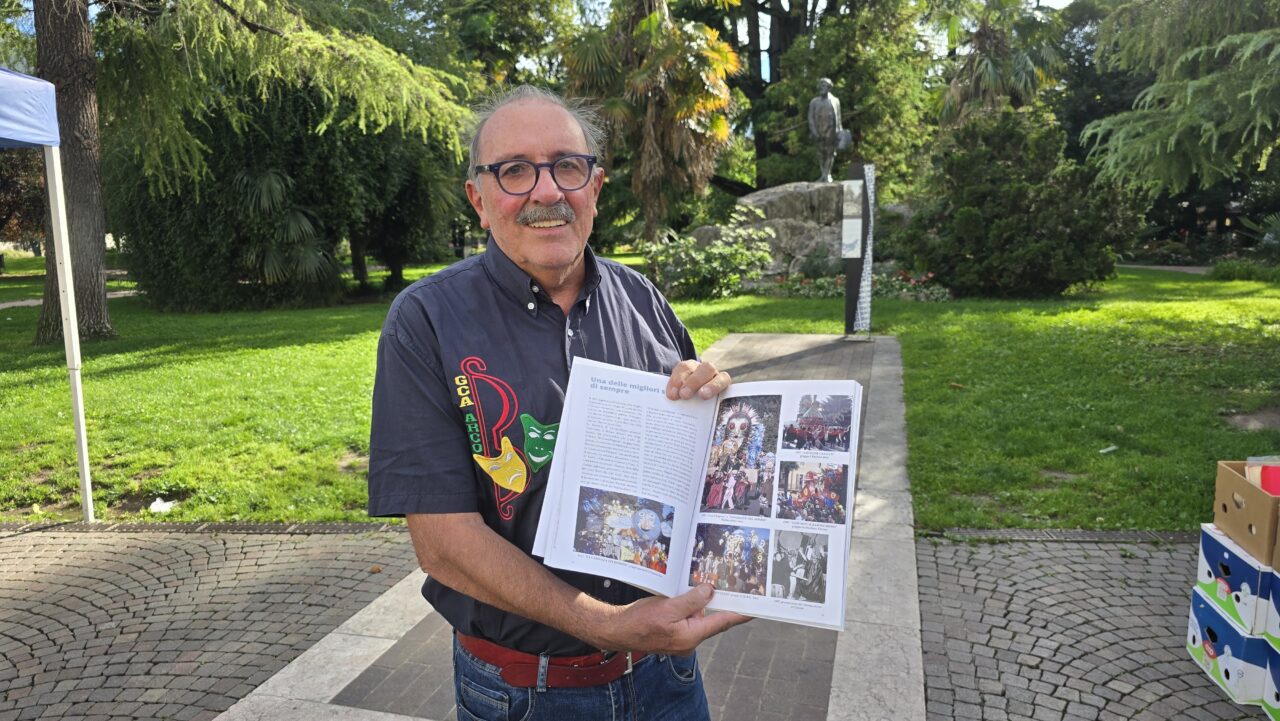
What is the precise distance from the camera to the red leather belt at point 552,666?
1.66 meters

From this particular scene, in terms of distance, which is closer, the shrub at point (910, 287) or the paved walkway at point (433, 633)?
the paved walkway at point (433, 633)

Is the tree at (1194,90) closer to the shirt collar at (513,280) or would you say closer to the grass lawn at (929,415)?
the grass lawn at (929,415)

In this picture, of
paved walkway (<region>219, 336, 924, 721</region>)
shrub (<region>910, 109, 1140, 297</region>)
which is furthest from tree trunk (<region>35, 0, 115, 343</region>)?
shrub (<region>910, 109, 1140, 297</region>)

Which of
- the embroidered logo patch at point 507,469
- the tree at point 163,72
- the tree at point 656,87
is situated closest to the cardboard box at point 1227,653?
the embroidered logo patch at point 507,469

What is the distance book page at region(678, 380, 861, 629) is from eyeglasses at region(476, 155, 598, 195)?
55 cm

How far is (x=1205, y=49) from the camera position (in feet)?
25.5

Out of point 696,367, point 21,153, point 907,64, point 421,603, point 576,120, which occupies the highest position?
point 907,64

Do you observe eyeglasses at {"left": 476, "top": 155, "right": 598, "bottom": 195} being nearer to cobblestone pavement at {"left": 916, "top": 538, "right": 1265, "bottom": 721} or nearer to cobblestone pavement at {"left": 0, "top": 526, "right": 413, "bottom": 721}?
cobblestone pavement at {"left": 916, "top": 538, "right": 1265, "bottom": 721}

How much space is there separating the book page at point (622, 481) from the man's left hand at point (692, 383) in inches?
0.8

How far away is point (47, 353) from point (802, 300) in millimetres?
12904

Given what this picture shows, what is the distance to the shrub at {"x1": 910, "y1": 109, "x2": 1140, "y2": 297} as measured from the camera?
602 inches

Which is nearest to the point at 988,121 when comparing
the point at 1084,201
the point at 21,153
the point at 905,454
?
the point at 1084,201

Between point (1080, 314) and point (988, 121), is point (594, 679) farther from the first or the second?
point (988, 121)

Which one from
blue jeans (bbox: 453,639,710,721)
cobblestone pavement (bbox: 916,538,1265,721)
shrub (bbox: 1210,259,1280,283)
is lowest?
cobblestone pavement (bbox: 916,538,1265,721)
